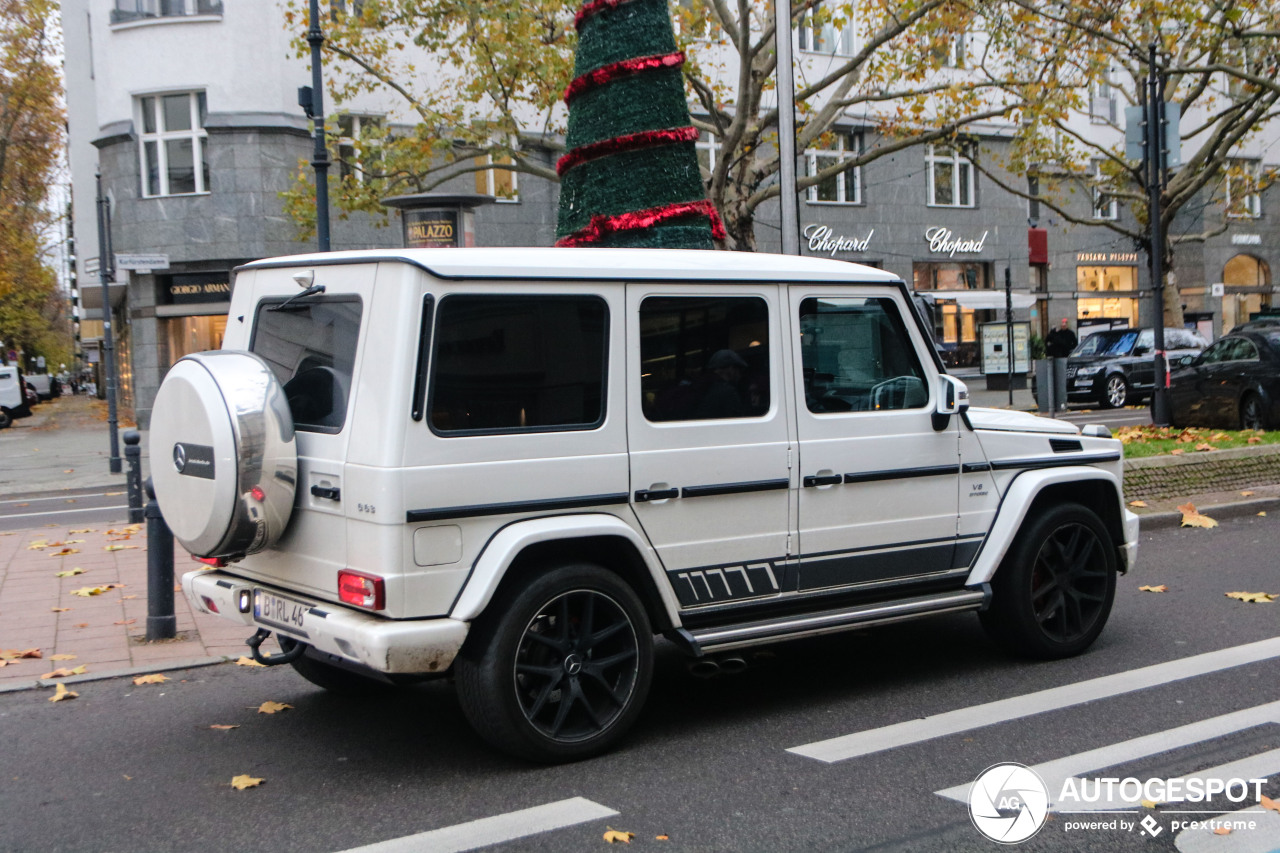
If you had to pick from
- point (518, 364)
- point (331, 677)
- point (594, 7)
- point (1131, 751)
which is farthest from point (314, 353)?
point (594, 7)

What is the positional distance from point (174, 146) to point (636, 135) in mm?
21796

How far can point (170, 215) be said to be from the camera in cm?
2755

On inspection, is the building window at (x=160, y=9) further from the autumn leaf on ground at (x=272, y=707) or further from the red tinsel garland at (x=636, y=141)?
the autumn leaf on ground at (x=272, y=707)

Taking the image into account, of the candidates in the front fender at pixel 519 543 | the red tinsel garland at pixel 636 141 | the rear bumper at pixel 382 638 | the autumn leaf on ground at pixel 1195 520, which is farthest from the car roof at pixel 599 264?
the autumn leaf on ground at pixel 1195 520

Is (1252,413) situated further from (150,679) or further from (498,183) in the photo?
(498,183)

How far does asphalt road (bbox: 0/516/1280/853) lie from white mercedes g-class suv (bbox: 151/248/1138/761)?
Answer: 38 centimetres

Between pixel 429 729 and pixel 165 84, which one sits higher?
pixel 165 84

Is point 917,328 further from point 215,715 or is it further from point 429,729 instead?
point 215,715

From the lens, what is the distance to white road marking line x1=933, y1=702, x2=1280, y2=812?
4312 mm

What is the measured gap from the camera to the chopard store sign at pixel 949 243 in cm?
3672

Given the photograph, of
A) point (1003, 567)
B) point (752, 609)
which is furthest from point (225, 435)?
point (1003, 567)

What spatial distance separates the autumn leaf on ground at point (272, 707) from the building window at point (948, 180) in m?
32.9

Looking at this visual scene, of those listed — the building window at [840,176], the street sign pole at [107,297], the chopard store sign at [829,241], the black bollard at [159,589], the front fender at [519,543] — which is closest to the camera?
the front fender at [519,543]

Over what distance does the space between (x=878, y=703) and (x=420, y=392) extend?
98.6 inches
